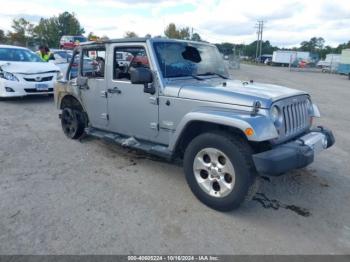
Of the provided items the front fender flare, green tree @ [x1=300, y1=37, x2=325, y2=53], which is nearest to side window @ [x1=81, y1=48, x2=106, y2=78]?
the front fender flare

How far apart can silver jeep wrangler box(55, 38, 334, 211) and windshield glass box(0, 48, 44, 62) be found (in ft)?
20.3

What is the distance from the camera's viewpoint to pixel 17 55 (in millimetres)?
10641

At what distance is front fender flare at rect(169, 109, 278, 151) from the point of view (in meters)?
3.19

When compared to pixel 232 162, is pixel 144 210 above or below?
below

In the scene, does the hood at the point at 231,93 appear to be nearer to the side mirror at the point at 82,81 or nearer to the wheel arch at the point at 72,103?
the side mirror at the point at 82,81

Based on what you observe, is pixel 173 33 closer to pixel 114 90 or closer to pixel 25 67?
pixel 25 67

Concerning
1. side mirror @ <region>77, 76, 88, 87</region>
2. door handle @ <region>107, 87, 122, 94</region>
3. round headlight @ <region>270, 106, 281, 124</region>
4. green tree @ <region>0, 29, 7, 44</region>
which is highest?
green tree @ <region>0, 29, 7, 44</region>

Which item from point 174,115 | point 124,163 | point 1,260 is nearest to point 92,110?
point 124,163

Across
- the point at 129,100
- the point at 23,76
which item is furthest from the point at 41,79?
the point at 129,100

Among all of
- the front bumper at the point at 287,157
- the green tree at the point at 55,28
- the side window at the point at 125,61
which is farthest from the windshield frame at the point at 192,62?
the green tree at the point at 55,28

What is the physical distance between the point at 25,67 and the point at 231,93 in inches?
326

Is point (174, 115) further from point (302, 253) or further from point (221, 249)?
point (302, 253)

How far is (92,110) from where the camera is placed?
17.8 feet

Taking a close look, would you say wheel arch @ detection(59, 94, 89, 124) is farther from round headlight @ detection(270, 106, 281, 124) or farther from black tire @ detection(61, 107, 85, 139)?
round headlight @ detection(270, 106, 281, 124)
